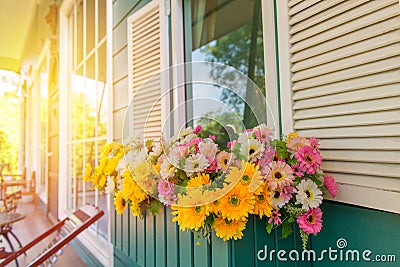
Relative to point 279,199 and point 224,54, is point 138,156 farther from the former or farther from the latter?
point 224,54

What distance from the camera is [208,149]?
0.83 meters

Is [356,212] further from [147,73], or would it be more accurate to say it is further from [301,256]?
[147,73]

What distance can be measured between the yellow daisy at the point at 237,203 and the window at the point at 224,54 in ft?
1.43

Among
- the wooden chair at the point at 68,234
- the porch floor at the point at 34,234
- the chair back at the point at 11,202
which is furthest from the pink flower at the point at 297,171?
the chair back at the point at 11,202

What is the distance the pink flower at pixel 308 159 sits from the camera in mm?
771

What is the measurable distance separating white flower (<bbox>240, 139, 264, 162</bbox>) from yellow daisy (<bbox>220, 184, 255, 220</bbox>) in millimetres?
96

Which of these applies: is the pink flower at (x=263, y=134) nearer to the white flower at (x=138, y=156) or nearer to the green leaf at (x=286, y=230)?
the green leaf at (x=286, y=230)

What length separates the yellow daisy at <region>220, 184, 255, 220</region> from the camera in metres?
0.72

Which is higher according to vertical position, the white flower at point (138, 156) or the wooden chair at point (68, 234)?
the white flower at point (138, 156)

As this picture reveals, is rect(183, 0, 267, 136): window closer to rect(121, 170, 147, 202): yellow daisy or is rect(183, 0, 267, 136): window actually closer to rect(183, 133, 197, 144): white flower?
rect(183, 133, 197, 144): white flower

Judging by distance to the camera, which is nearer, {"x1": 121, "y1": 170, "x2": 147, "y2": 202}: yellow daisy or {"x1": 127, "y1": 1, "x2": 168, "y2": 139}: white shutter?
{"x1": 121, "y1": 170, "x2": 147, "y2": 202}: yellow daisy

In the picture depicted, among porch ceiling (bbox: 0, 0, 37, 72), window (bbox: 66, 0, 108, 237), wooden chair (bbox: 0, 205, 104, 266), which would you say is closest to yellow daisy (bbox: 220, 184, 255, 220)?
wooden chair (bbox: 0, 205, 104, 266)

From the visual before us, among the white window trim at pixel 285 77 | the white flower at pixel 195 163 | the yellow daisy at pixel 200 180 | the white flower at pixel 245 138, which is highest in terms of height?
the white window trim at pixel 285 77

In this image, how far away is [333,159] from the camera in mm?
819
